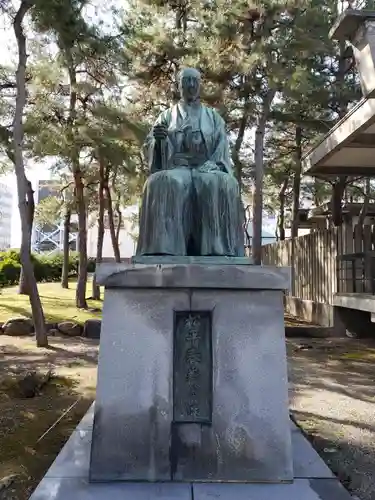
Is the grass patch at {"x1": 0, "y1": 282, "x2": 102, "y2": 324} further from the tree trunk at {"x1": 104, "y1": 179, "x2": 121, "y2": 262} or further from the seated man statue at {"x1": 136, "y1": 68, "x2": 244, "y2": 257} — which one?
the seated man statue at {"x1": 136, "y1": 68, "x2": 244, "y2": 257}

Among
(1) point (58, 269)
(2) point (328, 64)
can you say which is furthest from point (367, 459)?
(1) point (58, 269)

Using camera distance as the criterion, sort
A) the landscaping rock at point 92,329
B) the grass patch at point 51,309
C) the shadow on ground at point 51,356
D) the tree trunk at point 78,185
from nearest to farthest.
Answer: the shadow on ground at point 51,356, the landscaping rock at point 92,329, the tree trunk at point 78,185, the grass patch at point 51,309

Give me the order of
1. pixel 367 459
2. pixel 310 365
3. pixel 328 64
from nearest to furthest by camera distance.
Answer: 1. pixel 367 459
2. pixel 310 365
3. pixel 328 64

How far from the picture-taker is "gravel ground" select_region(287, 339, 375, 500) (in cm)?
374

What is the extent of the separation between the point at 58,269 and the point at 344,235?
21720mm

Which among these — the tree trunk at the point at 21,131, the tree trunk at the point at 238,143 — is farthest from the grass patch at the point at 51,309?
the tree trunk at the point at 238,143

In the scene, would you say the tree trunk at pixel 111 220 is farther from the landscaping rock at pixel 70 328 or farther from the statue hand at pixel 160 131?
the statue hand at pixel 160 131

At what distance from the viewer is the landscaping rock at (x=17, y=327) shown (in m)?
11.1

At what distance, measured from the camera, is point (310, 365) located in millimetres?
8180

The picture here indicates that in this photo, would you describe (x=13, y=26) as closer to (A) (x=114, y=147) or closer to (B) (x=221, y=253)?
(A) (x=114, y=147)

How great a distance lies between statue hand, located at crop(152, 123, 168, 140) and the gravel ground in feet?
9.49

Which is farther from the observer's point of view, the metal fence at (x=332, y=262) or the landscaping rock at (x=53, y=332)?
the landscaping rock at (x=53, y=332)

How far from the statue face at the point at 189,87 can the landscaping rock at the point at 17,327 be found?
28.7 feet

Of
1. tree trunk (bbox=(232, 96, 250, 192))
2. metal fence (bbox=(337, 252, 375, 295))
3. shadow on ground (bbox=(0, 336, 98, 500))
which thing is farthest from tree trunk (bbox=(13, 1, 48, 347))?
metal fence (bbox=(337, 252, 375, 295))
